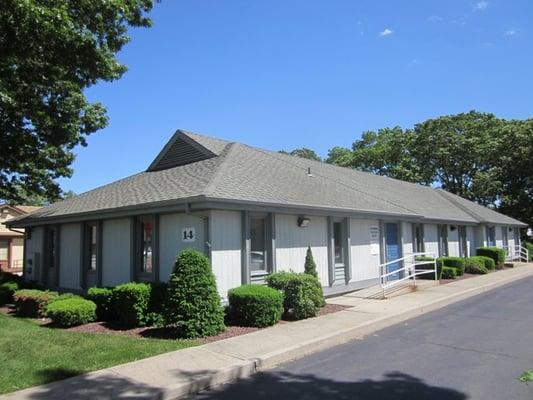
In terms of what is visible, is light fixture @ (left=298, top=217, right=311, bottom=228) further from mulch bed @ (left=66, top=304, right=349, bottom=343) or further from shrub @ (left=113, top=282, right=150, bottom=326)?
shrub @ (left=113, top=282, right=150, bottom=326)

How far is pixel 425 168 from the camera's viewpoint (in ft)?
170

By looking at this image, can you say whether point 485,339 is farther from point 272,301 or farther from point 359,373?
point 272,301

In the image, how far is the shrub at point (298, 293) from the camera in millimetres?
11281

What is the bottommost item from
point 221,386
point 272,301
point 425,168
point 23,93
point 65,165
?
point 221,386

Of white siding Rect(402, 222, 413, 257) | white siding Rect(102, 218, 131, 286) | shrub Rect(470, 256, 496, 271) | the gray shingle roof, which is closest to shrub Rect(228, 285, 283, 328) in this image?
the gray shingle roof

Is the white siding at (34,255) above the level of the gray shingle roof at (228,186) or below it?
below

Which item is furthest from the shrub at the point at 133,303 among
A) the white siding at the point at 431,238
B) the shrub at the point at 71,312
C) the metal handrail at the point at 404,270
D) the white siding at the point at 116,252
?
the white siding at the point at 431,238

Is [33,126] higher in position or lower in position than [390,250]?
higher

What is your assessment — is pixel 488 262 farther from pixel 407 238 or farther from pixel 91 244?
pixel 91 244

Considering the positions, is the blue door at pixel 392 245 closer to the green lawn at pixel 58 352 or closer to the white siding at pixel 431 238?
the white siding at pixel 431 238

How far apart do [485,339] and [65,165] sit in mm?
17168

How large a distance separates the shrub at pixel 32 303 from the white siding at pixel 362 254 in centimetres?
953

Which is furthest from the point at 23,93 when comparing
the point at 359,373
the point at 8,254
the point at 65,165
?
the point at 8,254

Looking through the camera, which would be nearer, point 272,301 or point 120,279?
point 272,301
